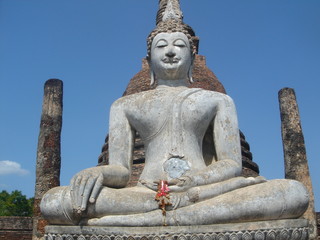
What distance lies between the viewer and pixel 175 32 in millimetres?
4723

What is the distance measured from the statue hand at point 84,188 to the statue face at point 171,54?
1.60m

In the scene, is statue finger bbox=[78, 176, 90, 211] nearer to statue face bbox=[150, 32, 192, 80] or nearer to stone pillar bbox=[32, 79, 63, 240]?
statue face bbox=[150, 32, 192, 80]

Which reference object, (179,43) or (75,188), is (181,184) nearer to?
(75,188)

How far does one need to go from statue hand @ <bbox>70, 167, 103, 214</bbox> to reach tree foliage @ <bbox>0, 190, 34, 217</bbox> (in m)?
25.7

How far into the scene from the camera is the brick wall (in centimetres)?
1252

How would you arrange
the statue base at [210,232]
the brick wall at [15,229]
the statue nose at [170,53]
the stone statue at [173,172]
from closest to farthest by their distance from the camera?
the statue base at [210,232] → the stone statue at [173,172] → the statue nose at [170,53] → the brick wall at [15,229]

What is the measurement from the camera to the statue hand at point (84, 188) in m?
3.30

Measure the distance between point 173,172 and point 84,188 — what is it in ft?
3.11

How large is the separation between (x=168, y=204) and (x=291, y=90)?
1038 cm

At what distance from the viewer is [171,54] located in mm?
4617

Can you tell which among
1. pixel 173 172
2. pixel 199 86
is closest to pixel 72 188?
pixel 173 172

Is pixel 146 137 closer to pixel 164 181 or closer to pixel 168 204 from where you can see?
pixel 164 181

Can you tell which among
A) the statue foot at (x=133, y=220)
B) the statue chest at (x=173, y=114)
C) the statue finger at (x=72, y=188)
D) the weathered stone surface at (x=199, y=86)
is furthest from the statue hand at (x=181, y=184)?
the weathered stone surface at (x=199, y=86)

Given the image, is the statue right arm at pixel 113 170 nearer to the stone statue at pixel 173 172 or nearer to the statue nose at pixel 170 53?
the stone statue at pixel 173 172
